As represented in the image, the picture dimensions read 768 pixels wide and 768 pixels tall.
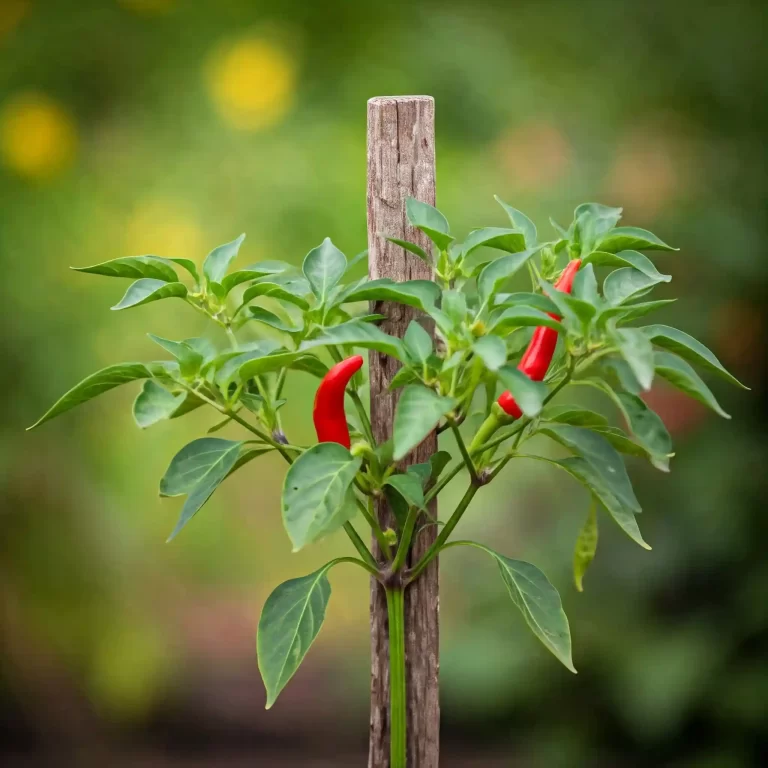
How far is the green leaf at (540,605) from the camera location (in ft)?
2.78

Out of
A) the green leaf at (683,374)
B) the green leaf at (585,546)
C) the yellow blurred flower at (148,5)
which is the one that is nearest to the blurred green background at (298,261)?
the yellow blurred flower at (148,5)

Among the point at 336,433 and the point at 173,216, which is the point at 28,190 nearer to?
the point at 173,216

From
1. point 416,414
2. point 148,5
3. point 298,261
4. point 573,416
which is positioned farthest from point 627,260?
point 148,5

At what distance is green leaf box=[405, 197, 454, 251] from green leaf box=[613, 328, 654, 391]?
0.19 meters

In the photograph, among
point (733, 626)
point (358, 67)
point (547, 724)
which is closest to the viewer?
point (733, 626)

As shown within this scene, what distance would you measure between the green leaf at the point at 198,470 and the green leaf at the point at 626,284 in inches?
13.3

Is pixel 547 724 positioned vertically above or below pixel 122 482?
below

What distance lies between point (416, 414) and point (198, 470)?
23cm

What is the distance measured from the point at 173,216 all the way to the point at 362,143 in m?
0.42

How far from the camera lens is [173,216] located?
2105mm

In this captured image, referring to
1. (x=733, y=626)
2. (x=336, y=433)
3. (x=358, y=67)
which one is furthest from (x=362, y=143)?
(x=336, y=433)

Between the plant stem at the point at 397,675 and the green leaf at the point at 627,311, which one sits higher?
the green leaf at the point at 627,311

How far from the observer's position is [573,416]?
89 cm

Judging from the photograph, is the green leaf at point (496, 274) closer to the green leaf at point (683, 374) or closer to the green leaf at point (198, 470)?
the green leaf at point (683, 374)
